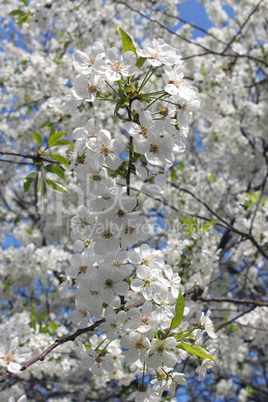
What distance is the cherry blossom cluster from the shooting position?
1352 millimetres

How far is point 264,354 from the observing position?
6785mm

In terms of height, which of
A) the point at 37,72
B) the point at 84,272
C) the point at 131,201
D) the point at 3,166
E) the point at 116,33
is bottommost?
the point at 3,166

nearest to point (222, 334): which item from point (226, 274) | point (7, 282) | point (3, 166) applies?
point (226, 274)

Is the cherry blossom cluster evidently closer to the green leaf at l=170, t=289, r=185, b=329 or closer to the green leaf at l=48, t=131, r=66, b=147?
the green leaf at l=170, t=289, r=185, b=329

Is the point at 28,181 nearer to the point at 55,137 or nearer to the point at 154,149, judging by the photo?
the point at 55,137

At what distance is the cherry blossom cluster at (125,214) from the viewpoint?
1.35 metres

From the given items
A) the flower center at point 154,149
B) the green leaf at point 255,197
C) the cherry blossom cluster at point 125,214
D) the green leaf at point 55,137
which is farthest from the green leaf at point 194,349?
the green leaf at point 255,197

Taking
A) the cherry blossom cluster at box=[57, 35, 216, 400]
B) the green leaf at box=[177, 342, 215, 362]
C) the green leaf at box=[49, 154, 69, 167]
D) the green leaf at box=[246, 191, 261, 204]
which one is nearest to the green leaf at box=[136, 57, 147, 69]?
the cherry blossom cluster at box=[57, 35, 216, 400]

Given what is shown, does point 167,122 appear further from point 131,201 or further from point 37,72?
point 37,72

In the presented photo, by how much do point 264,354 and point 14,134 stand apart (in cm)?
709

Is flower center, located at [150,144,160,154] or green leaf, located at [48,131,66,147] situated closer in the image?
flower center, located at [150,144,160,154]

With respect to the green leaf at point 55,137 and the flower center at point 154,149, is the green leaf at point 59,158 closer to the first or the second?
the green leaf at point 55,137

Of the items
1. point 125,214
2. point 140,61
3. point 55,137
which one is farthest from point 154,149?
point 55,137

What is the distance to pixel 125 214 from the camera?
137 cm
